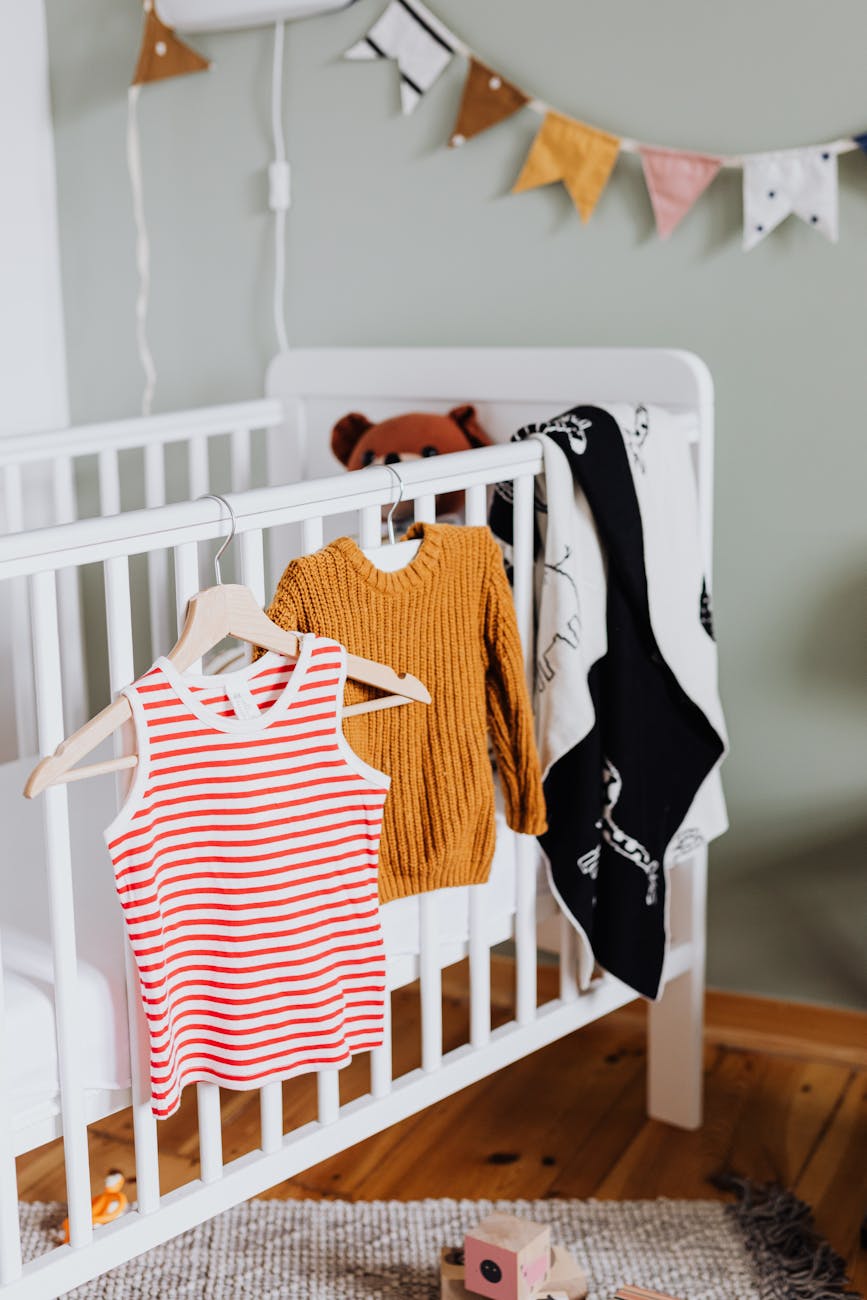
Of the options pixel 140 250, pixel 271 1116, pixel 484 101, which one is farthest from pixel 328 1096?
pixel 140 250

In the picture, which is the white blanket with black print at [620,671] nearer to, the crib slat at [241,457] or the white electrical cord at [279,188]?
the crib slat at [241,457]

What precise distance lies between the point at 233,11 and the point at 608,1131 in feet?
5.03

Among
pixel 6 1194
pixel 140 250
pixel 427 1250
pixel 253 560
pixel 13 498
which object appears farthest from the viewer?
pixel 140 250

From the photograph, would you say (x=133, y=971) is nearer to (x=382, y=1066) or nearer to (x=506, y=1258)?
(x=382, y=1066)

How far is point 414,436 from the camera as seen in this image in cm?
184

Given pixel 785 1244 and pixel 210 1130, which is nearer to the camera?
pixel 210 1130

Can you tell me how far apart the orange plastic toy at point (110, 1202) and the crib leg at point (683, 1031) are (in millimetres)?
668

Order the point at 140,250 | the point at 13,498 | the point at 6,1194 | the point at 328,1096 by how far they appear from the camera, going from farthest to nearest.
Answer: the point at 140,250, the point at 13,498, the point at 328,1096, the point at 6,1194

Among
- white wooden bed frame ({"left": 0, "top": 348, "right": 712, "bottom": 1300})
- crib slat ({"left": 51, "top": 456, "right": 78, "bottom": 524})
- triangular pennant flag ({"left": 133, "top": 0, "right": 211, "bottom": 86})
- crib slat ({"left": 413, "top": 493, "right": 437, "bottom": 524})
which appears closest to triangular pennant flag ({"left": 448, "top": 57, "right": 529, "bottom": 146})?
white wooden bed frame ({"left": 0, "top": 348, "right": 712, "bottom": 1300})

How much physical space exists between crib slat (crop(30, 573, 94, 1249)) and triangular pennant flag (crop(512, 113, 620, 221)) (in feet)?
3.54

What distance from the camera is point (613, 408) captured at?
1.54 metres

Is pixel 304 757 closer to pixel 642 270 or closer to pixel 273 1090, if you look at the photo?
pixel 273 1090

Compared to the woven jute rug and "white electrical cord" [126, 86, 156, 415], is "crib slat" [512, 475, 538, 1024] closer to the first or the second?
the woven jute rug

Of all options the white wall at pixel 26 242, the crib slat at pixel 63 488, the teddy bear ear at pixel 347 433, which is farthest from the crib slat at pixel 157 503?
the white wall at pixel 26 242
